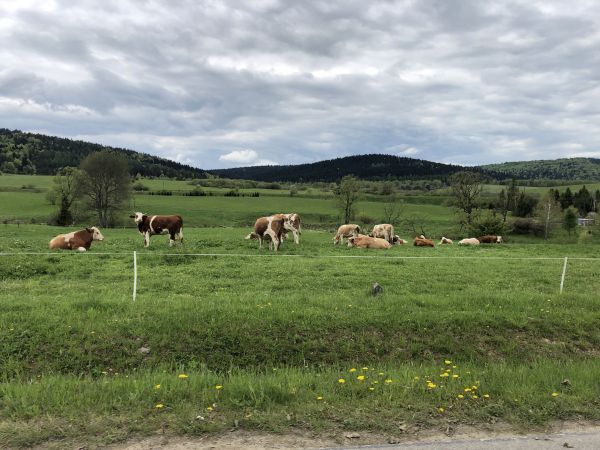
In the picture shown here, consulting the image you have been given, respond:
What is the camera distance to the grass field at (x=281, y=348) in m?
5.50

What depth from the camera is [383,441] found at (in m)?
4.91

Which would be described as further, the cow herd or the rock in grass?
the cow herd

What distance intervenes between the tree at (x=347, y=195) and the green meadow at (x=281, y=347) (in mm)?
64058

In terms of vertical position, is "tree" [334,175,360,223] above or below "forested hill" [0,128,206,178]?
below

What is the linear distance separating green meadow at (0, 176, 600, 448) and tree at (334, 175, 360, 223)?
64.1 meters

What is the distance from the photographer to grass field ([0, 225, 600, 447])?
5.50 meters

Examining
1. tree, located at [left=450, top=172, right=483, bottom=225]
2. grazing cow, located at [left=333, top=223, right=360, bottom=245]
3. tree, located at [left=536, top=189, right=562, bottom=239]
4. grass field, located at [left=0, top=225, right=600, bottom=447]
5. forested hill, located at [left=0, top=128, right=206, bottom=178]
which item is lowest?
grass field, located at [left=0, top=225, right=600, bottom=447]

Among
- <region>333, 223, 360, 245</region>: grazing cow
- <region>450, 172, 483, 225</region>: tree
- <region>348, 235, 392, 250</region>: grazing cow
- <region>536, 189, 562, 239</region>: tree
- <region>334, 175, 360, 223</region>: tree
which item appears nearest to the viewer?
<region>348, 235, 392, 250</region>: grazing cow

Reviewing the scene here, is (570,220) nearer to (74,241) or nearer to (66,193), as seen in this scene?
(66,193)

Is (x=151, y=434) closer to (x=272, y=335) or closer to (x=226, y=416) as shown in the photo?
(x=226, y=416)

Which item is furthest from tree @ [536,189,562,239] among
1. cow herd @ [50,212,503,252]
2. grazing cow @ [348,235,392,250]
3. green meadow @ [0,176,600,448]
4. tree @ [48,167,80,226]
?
tree @ [48,167,80,226]

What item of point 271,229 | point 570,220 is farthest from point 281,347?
point 570,220

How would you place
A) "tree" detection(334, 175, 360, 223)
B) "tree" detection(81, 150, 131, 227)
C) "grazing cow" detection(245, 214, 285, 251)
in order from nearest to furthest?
1. "grazing cow" detection(245, 214, 285, 251)
2. "tree" detection(81, 150, 131, 227)
3. "tree" detection(334, 175, 360, 223)

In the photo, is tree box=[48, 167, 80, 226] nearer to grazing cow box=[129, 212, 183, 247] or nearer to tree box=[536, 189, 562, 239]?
grazing cow box=[129, 212, 183, 247]
